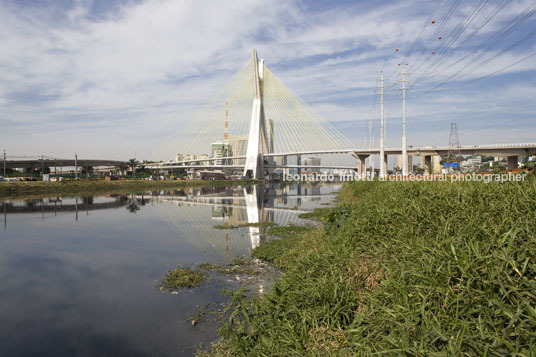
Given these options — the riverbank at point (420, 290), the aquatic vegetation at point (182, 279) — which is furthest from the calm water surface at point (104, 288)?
the riverbank at point (420, 290)

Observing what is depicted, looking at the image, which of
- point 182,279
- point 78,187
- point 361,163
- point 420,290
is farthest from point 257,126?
point 420,290

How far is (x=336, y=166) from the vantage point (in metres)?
61.5

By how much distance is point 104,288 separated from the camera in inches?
281

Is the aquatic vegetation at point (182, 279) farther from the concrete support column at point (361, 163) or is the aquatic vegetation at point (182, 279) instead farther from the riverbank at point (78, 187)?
the concrete support column at point (361, 163)

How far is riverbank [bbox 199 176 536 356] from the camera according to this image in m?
2.31

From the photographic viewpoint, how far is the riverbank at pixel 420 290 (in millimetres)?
2311

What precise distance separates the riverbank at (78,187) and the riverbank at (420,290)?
35365 millimetres

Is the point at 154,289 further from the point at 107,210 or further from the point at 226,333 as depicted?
the point at 107,210

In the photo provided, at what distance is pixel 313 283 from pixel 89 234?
41.4ft

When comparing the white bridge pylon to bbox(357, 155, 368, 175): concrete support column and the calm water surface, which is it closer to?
bbox(357, 155, 368, 175): concrete support column

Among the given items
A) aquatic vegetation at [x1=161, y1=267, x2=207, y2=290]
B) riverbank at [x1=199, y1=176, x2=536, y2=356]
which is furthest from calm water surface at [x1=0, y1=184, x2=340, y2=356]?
riverbank at [x1=199, y1=176, x2=536, y2=356]

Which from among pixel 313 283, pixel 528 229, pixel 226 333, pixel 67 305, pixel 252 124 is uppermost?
pixel 252 124

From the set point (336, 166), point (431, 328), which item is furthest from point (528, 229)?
point (336, 166)

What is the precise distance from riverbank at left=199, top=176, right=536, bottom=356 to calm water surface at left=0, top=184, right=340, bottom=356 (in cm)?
149
